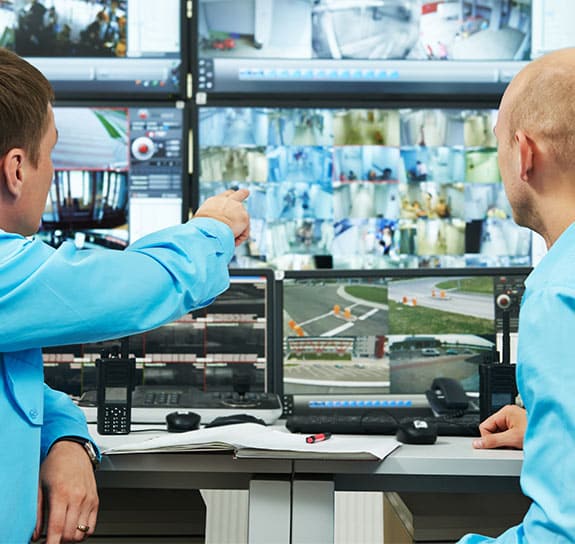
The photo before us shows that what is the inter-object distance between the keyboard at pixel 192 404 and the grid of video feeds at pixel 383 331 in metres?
0.10

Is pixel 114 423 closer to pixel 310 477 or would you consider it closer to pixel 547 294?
pixel 310 477

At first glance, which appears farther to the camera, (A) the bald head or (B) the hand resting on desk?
(B) the hand resting on desk

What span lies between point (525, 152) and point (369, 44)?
198cm

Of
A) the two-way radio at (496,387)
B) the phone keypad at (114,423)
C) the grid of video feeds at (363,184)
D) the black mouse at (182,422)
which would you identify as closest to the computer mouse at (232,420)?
the black mouse at (182,422)

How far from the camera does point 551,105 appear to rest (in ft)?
3.28

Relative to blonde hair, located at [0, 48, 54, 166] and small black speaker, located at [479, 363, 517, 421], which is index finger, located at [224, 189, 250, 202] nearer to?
blonde hair, located at [0, 48, 54, 166]

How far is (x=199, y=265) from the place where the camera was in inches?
44.0

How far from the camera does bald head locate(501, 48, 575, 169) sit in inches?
38.8

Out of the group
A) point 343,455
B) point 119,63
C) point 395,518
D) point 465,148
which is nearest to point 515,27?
point 465,148

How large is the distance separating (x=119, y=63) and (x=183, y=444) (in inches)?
74.2

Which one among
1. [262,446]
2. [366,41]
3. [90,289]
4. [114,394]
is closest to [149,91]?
[366,41]

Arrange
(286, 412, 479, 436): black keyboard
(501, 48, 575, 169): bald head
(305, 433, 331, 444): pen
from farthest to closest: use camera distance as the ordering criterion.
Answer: (286, 412, 479, 436): black keyboard → (305, 433, 331, 444): pen → (501, 48, 575, 169): bald head

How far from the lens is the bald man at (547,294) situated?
0.82m

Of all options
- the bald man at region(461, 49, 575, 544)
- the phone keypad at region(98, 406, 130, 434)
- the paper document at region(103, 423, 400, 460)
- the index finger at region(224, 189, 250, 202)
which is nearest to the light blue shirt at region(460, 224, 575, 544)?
the bald man at region(461, 49, 575, 544)
